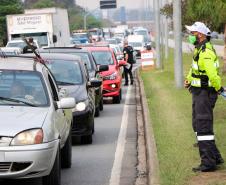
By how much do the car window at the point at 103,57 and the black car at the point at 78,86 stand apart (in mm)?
8782

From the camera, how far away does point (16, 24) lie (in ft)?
147

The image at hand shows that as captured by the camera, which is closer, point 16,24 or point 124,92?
point 124,92

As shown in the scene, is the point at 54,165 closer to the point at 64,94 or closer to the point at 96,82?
the point at 64,94

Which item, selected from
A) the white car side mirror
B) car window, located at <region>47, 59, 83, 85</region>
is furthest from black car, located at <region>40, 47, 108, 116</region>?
the white car side mirror

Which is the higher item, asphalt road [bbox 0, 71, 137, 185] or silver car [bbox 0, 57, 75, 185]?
silver car [bbox 0, 57, 75, 185]

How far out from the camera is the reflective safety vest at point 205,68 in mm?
9594

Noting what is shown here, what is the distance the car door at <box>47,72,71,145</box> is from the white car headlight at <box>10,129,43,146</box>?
25.5 inches

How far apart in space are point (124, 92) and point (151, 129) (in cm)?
1336

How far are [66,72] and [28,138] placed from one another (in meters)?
6.95

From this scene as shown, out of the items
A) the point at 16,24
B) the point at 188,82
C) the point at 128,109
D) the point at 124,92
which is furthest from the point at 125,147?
the point at 16,24

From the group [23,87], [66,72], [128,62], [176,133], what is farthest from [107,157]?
[128,62]

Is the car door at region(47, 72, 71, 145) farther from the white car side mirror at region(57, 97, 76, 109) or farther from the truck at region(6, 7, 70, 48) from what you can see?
the truck at region(6, 7, 70, 48)

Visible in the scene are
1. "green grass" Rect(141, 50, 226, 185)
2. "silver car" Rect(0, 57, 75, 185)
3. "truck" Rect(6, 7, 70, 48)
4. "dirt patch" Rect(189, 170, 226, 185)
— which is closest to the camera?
"silver car" Rect(0, 57, 75, 185)

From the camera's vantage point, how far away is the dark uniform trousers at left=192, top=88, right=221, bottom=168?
31.8 ft
